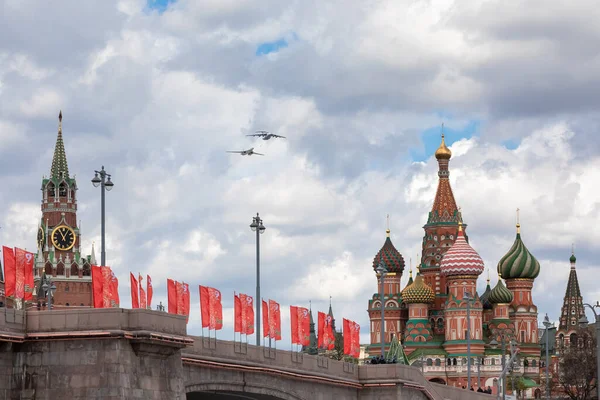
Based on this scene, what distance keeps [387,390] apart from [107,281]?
24.1 meters

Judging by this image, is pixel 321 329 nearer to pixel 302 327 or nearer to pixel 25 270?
pixel 302 327

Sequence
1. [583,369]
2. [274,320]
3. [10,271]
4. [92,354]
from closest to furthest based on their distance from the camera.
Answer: [92,354] < [10,271] < [274,320] < [583,369]

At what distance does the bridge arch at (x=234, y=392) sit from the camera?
53.0 m

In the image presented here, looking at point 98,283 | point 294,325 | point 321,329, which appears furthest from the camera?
point 321,329

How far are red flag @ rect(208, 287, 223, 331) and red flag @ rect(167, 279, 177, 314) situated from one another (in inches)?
98.3

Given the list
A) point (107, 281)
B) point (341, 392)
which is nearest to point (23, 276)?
point (107, 281)

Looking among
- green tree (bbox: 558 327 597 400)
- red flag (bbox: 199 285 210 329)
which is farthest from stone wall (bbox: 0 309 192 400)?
green tree (bbox: 558 327 597 400)

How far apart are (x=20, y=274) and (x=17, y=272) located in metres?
0.19

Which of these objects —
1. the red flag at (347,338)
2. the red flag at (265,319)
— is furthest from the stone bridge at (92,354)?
the red flag at (347,338)

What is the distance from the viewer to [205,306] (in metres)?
56.4

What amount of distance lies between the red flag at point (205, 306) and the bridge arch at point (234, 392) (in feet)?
8.84

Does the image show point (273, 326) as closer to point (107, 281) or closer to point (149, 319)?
point (107, 281)

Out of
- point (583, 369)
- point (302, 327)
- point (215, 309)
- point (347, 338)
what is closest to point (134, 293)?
point (215, 309)

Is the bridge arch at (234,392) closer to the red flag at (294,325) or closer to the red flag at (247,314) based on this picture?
the red flag at (247,314)
